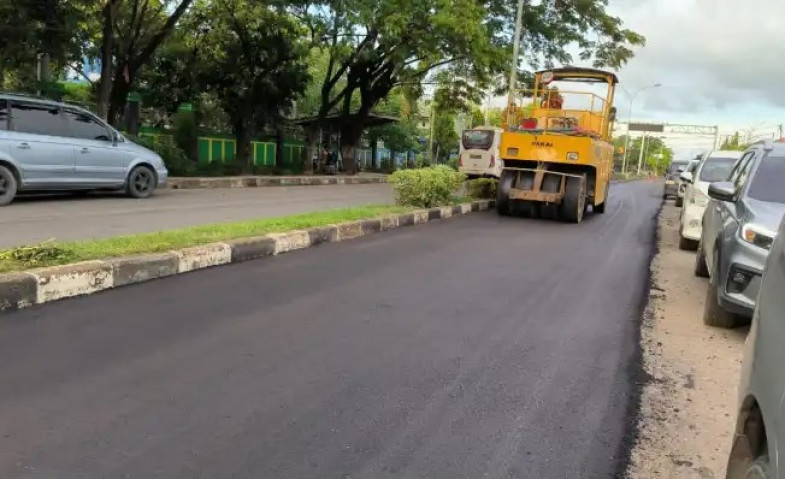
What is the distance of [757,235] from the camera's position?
196 inches

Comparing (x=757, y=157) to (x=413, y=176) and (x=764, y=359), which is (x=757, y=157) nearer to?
(x=764, y=359)

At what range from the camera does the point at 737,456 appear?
7.25 feet

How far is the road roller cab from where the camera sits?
12.8 meters

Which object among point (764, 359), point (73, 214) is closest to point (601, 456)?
point (764, 359)

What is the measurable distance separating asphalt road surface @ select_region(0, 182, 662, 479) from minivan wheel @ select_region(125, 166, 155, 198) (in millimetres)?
6927

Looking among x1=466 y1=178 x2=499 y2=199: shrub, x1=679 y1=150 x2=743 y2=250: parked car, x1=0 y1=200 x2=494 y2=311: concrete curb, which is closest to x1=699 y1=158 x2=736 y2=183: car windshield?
x1=679 y1=150 x2=743 y2=250: parked car

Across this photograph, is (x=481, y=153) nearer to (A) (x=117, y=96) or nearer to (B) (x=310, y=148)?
(B) (x=310, y=148)

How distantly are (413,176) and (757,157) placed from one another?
6.84m

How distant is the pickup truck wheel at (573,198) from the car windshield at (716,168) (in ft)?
7.91

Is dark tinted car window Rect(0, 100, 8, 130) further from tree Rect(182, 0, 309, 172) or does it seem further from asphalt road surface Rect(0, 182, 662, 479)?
tree Rect(182, 0, 309, 172)

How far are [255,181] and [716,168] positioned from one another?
1264cm

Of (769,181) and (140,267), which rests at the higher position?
(769,181)

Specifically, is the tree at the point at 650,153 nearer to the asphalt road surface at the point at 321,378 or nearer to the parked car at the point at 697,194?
the parked car at the point at 697,194

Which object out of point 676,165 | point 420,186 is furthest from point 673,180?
point 420,186
